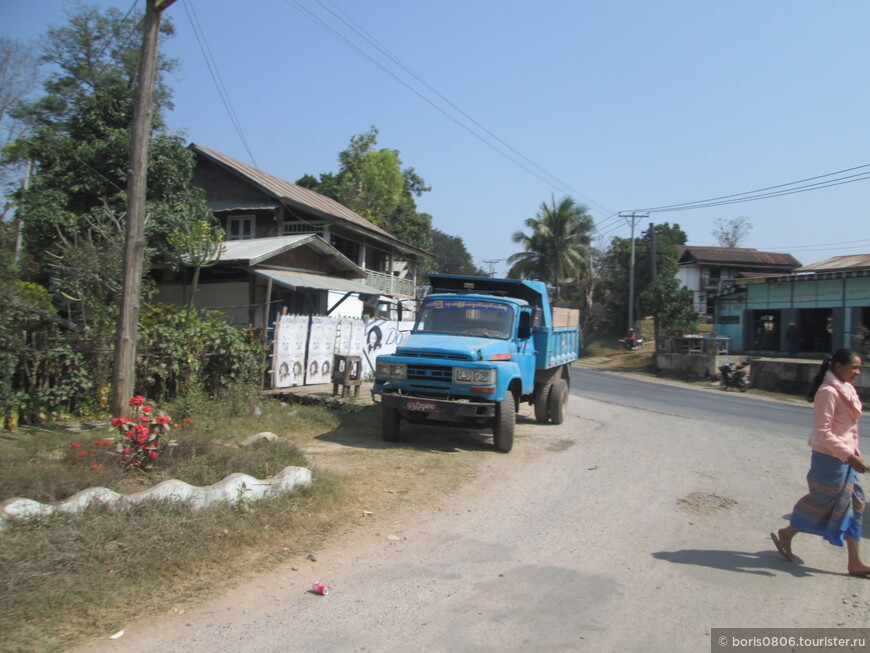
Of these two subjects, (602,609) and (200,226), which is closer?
(602,609)

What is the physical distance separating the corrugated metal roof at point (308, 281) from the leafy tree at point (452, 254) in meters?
69.4

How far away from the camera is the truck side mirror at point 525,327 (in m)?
10.2

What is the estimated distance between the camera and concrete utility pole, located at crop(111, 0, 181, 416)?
7.33 m

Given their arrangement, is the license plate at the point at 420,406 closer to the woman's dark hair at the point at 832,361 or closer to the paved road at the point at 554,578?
the paved road at the point at 554,578

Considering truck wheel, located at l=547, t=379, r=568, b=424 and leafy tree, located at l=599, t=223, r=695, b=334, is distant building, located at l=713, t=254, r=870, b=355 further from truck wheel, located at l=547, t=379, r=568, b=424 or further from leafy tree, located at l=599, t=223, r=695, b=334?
truck wheel, located at l=547, t=379, r=568, b=424

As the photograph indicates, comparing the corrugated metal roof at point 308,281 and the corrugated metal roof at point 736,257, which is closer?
the corrugated metal roof at point 308,281

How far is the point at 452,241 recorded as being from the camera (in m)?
97.0

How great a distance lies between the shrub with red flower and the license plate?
3552 millimetres

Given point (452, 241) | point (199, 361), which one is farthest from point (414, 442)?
point (452, 241)

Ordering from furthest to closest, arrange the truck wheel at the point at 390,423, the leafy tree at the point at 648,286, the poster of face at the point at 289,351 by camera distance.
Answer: the leafy tree at the point at 648,286
the poster of face at the point at 289,351
the truck wheel at the point at 390,423

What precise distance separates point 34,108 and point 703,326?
3786cm

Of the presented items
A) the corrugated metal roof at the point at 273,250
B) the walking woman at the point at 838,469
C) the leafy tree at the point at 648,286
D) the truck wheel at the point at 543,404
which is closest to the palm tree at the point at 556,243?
the leafy tree at the point at 648,286

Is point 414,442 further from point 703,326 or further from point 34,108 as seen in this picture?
point 703,326

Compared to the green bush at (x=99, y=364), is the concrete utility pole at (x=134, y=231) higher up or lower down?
higher up
